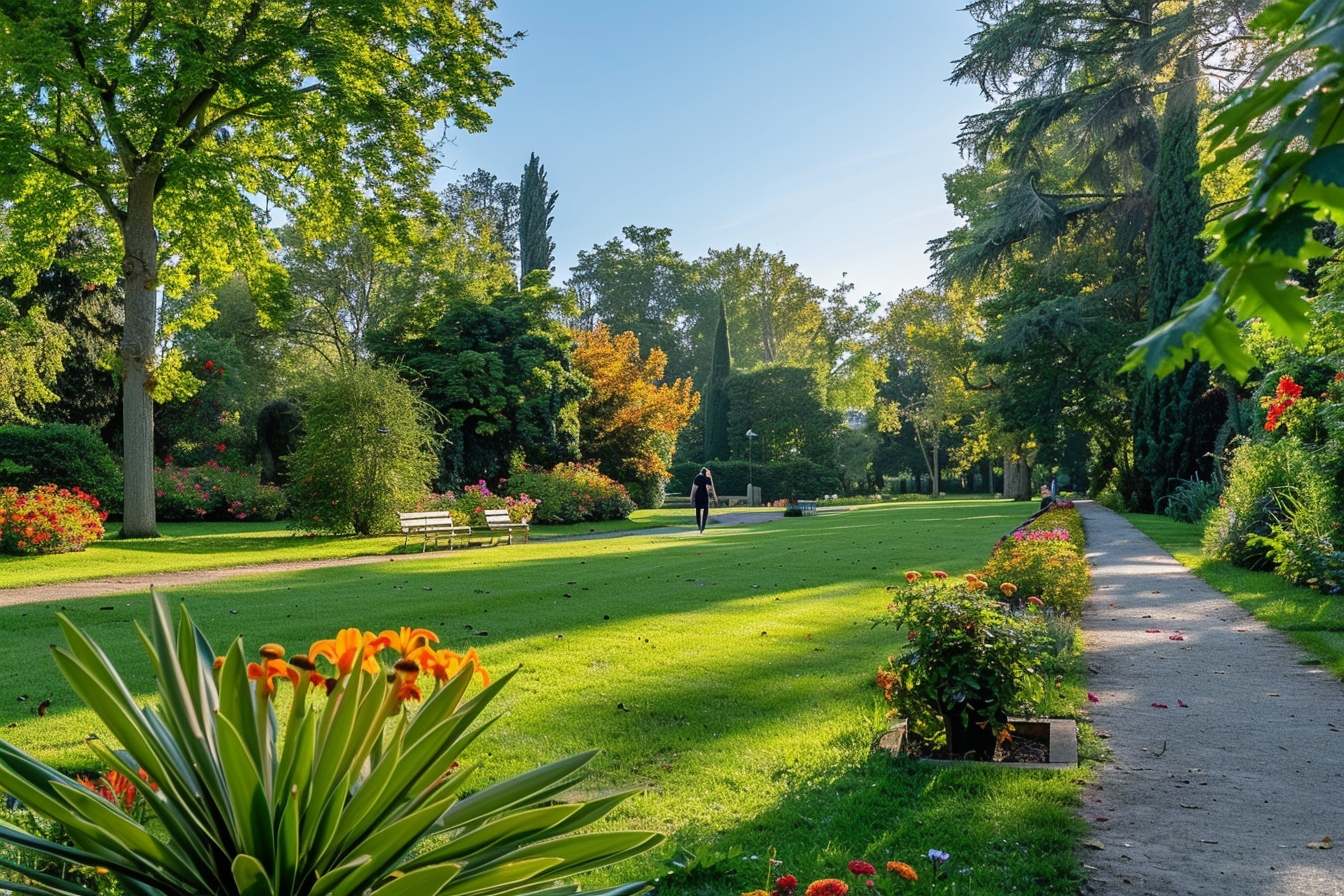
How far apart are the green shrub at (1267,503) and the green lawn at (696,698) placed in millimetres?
3668

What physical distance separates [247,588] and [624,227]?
5882 cm

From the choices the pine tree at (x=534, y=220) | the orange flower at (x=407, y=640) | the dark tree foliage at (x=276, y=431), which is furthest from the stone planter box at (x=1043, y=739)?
the pine tree at (x=534, y=220)

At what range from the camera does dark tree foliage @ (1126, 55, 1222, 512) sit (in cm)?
2311

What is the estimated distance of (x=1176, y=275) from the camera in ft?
76.4

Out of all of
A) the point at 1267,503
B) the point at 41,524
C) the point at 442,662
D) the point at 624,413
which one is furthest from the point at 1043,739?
the point at 624,413

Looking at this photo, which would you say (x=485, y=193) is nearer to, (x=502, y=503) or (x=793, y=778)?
(x=502, y=503)

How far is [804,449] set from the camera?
4738 centimetres

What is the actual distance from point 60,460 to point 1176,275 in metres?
28.8

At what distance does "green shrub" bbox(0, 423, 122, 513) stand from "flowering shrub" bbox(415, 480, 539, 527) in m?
8.24

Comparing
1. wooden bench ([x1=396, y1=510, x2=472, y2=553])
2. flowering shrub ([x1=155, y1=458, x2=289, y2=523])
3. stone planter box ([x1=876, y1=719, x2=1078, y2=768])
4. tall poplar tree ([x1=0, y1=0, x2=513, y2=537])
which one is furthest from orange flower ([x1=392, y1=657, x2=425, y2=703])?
flowering shrub ([x1=155, y1=458, x2=289, y2=523])

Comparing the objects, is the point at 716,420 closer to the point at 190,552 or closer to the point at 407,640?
the point at 190,552

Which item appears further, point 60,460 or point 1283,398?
point 60,460

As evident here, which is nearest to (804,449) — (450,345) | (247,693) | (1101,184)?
(1101,184)

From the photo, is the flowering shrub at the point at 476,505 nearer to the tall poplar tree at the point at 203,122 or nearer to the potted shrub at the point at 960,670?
the tall poplar tree at the point at 203,122
